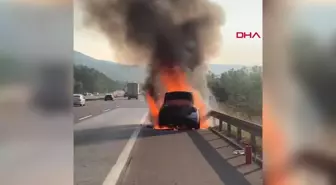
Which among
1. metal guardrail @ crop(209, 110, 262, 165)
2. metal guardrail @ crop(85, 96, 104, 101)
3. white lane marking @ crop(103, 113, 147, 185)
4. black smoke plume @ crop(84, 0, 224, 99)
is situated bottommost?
white lane marking @ crop(103, 113, 147, 185)

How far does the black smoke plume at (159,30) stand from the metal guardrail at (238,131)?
300 millimetres

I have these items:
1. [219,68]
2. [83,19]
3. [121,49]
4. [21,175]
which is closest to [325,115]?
[219,68]

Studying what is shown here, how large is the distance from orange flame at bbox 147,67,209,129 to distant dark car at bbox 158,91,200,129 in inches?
0.9

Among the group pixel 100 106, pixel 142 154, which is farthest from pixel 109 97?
pixel 142 154

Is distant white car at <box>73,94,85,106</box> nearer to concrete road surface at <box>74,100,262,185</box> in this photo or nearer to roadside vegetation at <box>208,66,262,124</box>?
concrete road surface at <box>74,100,262,185</box>

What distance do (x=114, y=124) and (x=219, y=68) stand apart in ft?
2.20

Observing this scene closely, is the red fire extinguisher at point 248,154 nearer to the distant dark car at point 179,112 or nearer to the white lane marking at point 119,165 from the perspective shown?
the distant dark car at point 179,112

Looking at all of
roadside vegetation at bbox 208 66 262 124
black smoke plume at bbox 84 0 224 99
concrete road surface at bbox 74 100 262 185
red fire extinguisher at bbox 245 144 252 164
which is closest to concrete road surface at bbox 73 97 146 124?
concrete road surface at bbox 74 100 262 185

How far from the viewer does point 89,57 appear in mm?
2463

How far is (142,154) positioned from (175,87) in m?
0.40

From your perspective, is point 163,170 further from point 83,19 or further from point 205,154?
point 83,19

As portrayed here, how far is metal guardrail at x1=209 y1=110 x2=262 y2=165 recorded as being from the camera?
246 centimetres

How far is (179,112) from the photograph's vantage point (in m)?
2.56

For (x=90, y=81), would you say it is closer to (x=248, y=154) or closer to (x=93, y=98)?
(x=93, y=98)
